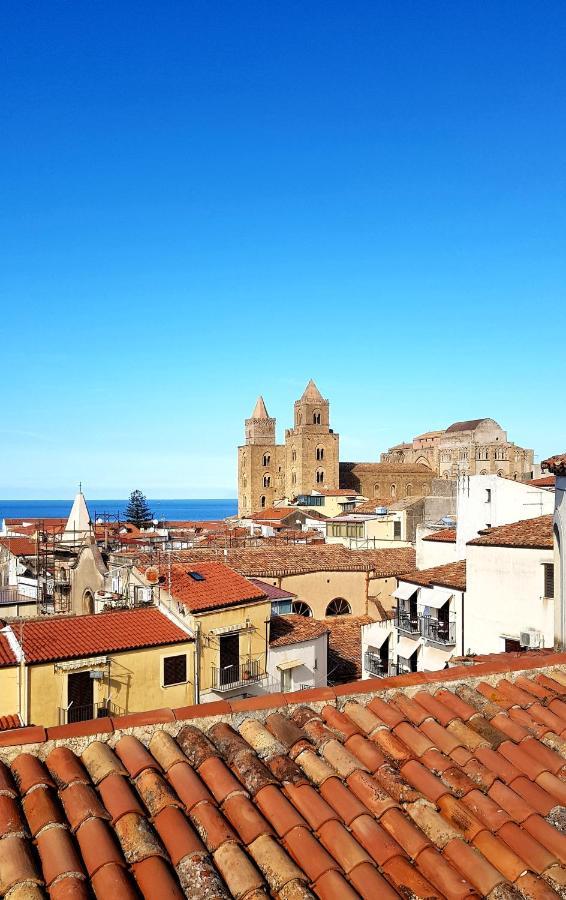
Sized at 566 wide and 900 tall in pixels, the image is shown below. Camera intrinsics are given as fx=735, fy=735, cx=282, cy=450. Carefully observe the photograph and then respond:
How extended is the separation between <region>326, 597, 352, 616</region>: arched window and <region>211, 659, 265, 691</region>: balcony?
10.1 meters

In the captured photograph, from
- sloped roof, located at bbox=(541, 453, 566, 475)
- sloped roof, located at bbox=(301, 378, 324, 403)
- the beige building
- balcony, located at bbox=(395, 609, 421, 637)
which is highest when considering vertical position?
sloped roof, located at bbox=(301, 378, 324, 403)

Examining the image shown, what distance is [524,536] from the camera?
16.2 metres

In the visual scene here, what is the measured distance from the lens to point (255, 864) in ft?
10.5

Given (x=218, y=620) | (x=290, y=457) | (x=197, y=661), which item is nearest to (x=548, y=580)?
(x=218, y=620)

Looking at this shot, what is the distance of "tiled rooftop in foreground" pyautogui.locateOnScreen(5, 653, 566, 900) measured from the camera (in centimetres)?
311

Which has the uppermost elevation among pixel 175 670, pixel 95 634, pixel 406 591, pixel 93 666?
pixel 406 591

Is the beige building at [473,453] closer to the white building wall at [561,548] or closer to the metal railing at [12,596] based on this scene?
the metal railing at [12,596]

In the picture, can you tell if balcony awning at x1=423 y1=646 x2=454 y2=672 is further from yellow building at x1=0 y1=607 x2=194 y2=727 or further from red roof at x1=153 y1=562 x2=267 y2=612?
yellow building at x1=0 y1=607 x2=194 y2=727

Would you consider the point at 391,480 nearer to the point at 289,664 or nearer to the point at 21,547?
the point at 21,547

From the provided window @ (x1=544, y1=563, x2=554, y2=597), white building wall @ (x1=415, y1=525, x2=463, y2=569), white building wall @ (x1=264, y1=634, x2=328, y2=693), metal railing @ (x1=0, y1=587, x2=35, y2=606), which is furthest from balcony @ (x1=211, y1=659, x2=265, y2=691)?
metal railing @ (x1=0, y1=587, x2=35, y2=606)

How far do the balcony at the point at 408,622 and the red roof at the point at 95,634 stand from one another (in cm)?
608

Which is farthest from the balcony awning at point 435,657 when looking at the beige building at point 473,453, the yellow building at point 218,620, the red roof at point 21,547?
the beige building at point 473,453

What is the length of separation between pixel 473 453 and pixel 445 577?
86954 mm

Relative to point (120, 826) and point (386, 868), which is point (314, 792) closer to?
point (386, 868)
